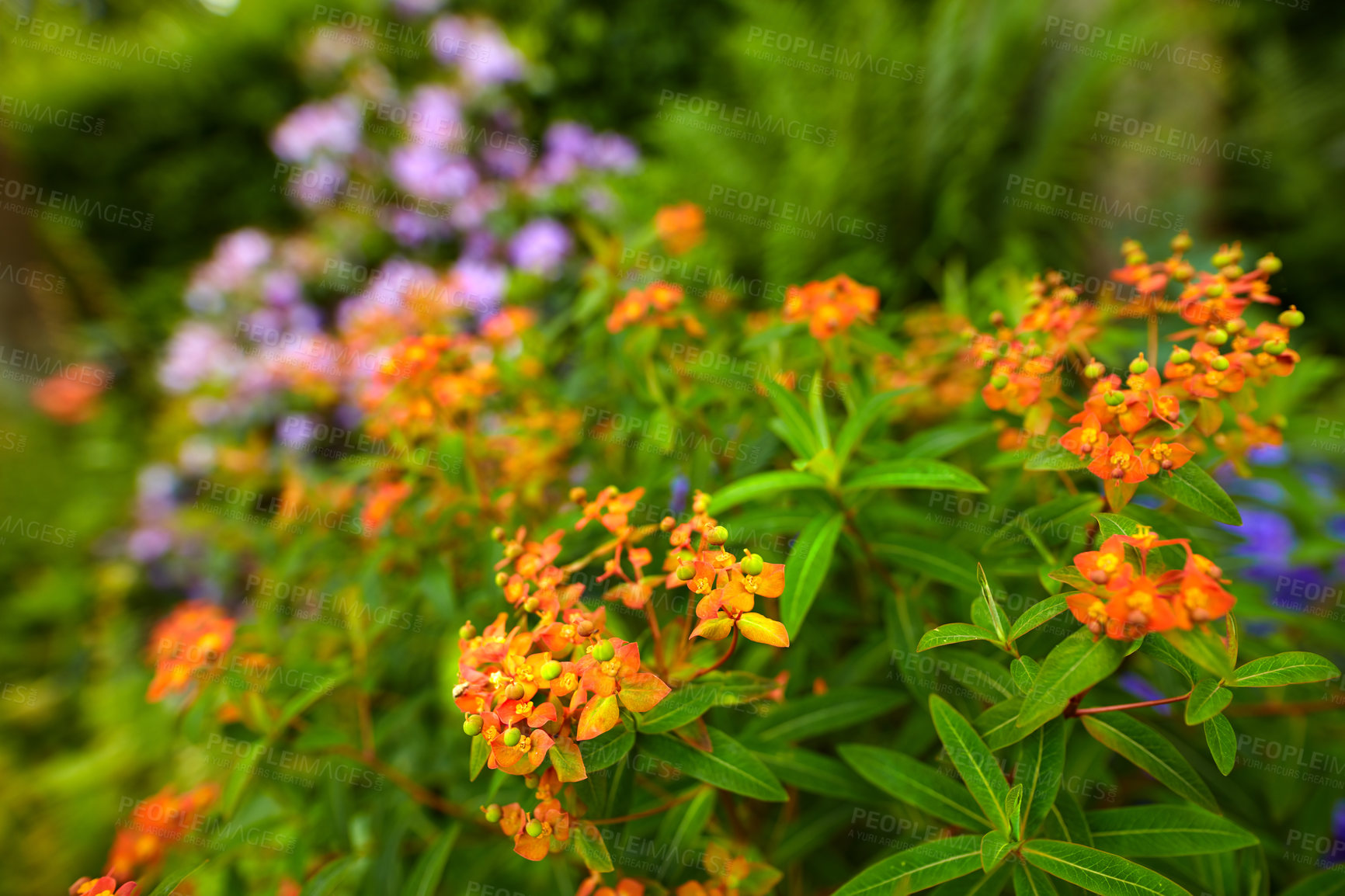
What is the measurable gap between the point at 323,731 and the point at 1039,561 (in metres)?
1.02

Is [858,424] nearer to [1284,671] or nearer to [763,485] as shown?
[763,485]

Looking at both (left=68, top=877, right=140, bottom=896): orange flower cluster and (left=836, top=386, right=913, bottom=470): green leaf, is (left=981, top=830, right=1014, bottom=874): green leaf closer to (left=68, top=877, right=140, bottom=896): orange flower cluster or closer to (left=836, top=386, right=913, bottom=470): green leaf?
(left=836, top=386, right=913, bottom=470): green leaf

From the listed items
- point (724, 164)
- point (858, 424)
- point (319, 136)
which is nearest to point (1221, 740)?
point (858, 424)

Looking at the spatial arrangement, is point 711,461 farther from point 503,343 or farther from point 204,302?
point 204,302

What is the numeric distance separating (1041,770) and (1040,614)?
19 cm

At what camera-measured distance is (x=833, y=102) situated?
2.74m

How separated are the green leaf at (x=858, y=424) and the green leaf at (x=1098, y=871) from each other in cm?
46

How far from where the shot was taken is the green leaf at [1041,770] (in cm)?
67

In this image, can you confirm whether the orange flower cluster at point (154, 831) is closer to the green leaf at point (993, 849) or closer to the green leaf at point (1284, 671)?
the green leaf at point (993, 849)

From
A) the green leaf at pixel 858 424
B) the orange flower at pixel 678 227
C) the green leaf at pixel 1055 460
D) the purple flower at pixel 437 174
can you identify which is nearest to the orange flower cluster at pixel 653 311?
the green leaf at pixel 858 424

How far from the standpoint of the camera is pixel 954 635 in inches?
25.3

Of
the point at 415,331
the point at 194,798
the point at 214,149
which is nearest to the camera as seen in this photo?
the point at 194,798

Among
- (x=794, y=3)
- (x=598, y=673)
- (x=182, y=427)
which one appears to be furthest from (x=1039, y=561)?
(x=182, y=427)

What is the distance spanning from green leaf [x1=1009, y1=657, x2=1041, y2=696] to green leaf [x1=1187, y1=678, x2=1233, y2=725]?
0.12m
